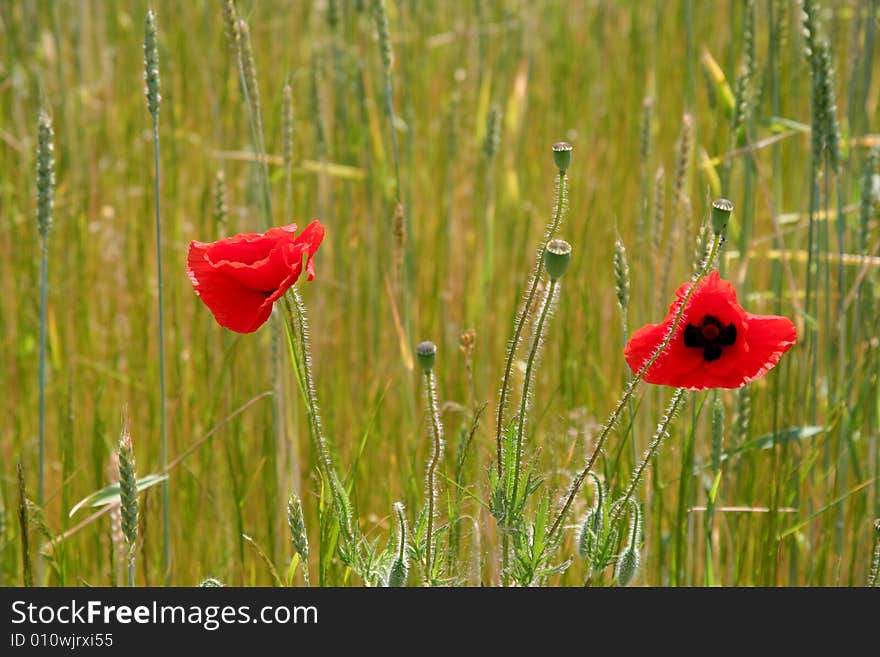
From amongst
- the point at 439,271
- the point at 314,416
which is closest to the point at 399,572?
the point at 314,416

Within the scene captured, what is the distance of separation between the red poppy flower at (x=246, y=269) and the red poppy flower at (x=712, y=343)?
28 centimetres

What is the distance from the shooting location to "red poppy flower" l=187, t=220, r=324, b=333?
0.86 meters

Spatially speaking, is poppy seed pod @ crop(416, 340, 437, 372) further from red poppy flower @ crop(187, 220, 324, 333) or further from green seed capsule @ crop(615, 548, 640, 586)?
green seed capsule @ crop(615, 548, 640, 586)

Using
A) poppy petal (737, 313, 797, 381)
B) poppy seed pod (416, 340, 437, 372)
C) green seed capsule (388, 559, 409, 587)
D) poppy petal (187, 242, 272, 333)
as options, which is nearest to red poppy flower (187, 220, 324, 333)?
poppy petal (187, 242, 272, 333)

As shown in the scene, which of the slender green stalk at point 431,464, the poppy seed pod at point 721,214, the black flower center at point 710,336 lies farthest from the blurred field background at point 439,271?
the poppy seed pod at point 721,214

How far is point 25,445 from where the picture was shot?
175 cm

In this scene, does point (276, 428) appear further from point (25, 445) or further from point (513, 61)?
point (513, 61)

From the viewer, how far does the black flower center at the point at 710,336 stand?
895 millimetres

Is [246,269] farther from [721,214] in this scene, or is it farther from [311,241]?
[721,214]

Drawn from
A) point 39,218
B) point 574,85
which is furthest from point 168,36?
point 39,218

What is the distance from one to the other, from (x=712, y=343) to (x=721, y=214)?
0.44ft

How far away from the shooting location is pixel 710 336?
2.98 ft
